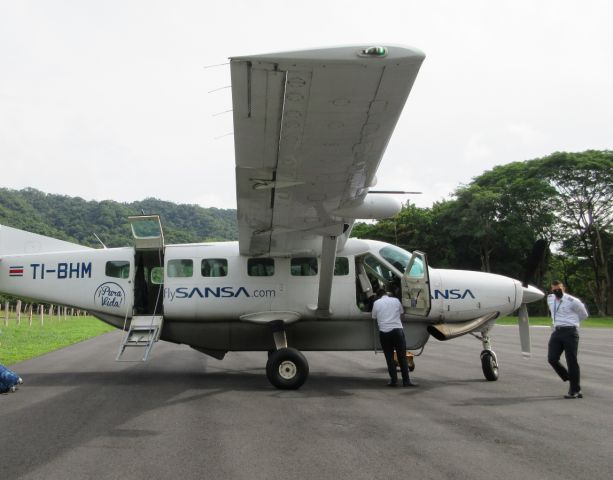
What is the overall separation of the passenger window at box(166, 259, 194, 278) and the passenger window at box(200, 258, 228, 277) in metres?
0.23

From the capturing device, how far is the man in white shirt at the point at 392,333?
32.7 feet

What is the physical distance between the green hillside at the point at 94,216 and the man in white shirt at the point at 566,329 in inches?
2426

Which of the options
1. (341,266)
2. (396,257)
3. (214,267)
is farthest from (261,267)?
(396,257)

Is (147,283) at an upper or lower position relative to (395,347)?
upper

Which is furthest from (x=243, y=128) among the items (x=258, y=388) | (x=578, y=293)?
(x=578, y=293)

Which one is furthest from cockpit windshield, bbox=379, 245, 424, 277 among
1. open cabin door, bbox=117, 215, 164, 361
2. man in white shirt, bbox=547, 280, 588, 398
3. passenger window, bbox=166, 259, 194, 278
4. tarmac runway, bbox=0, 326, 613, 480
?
open cabin door, bbox=117, 215, 164, 361

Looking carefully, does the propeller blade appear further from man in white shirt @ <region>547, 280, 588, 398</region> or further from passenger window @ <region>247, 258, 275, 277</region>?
passenger window @ <region>247, 258, 275, 277</region>

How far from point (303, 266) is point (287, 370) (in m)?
2.23

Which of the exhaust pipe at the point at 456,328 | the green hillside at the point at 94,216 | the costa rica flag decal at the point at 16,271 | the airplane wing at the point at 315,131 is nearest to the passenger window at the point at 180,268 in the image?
the airplane wing at the point at 315,131

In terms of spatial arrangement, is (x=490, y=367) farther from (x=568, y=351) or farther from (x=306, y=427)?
(x=306, y=427)

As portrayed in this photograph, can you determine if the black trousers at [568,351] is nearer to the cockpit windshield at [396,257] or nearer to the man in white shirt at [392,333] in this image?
the man in white shirt at [392,333]

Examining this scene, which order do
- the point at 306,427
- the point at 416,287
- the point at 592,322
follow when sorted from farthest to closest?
the point at 592,322, the point at 416,287, the point at 306,427

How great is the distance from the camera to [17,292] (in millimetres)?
11578

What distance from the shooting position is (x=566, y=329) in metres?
9.23
